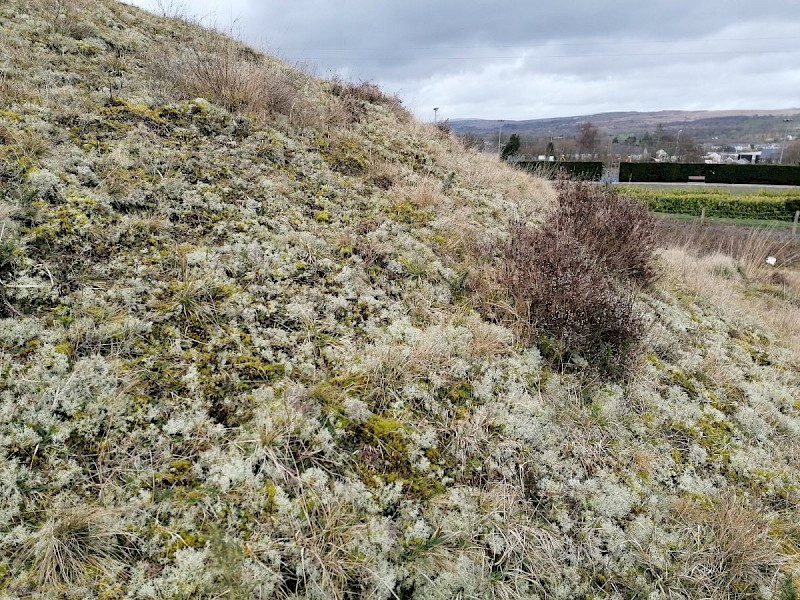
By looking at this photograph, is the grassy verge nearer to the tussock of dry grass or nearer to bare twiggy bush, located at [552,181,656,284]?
the tussock of dry grass

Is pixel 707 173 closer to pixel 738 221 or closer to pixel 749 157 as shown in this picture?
pixel 738 221

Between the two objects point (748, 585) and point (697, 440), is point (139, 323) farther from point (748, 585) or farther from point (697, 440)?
point (697, 440)

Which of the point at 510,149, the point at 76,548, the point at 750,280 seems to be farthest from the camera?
the point at 510,149

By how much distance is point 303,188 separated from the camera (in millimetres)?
4805

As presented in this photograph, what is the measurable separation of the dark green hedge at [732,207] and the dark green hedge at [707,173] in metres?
13.3

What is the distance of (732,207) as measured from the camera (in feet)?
72.5

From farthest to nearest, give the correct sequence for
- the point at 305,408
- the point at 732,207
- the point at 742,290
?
the point at 732,207 → the point at 742,290 → the point at 305,408

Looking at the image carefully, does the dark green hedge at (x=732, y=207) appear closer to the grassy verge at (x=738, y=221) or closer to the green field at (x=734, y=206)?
the green field at (x=734, y=206)

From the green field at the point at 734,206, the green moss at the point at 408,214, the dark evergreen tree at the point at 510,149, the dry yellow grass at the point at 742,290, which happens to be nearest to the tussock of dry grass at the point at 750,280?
the dry yellow grass at the point at 742,290

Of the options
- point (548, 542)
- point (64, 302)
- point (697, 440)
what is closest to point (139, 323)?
point (64, 302)

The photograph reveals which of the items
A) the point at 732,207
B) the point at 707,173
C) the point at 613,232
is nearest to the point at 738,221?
the point at 732,207

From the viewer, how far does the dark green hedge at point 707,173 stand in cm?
3472

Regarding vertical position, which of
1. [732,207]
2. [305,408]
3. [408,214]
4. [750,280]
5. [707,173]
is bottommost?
[750,280]

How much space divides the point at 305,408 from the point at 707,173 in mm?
43689
